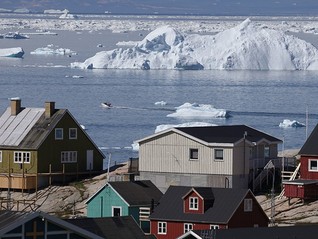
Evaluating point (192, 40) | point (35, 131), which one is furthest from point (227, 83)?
point (35, 131)

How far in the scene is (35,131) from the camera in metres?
40.2

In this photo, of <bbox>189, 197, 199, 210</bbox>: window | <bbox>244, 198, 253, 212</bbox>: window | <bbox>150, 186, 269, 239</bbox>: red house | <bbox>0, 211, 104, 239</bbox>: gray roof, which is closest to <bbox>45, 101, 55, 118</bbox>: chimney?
<bbox>150, 186, 269, 239</bbox>: red house

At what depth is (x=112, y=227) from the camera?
76.0ft

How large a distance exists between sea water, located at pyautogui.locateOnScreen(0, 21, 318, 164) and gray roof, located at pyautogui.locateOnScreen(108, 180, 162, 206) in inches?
726

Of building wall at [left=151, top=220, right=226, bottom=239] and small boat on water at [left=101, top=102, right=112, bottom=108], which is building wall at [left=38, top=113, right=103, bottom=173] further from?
small boat on water at [left=101, top=102, right=112, bottom=108]

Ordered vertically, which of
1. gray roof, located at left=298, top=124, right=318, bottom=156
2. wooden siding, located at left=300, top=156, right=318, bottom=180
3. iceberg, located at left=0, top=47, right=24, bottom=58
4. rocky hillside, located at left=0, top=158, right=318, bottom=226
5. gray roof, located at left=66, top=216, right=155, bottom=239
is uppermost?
gray roof, located at left=66, top=216, right=155, bottom=239

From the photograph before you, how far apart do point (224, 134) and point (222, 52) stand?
92.3 m

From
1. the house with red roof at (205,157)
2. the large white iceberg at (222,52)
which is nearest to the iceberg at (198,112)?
the large white iceberg at (222,52)

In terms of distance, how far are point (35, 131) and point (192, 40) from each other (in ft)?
305

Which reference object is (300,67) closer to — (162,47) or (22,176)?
(162,47)

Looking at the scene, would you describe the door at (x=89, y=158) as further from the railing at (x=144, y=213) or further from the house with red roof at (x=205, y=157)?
the railing at (x=144, y=213)

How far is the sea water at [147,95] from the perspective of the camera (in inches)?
2911

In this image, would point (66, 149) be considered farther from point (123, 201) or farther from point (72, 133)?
point (123, 201)

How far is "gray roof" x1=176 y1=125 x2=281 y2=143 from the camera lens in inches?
1431
